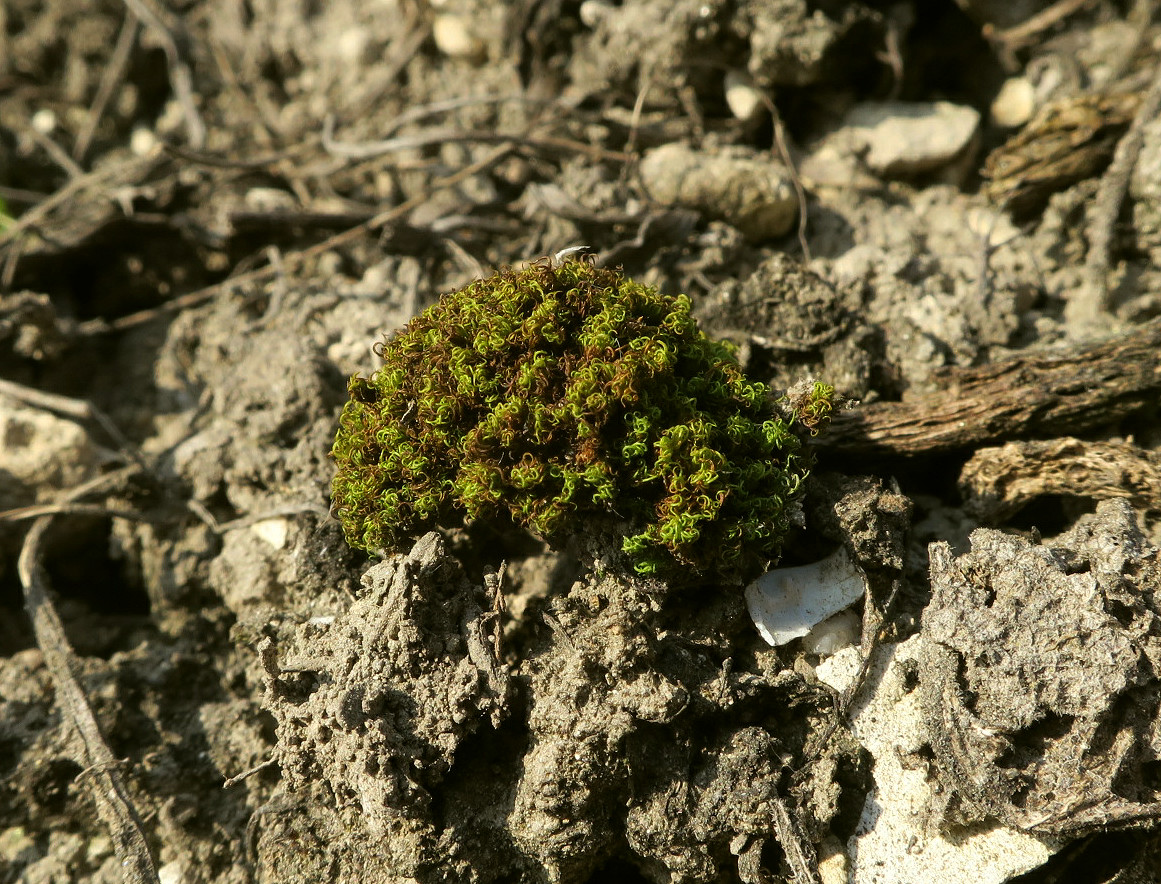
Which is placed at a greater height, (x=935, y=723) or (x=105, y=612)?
(x=935, y=723)

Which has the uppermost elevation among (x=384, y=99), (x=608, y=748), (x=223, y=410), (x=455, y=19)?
(x=455, y=19)

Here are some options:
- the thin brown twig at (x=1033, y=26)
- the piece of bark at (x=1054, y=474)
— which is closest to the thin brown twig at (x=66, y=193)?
the piece of bark at (x=1054, y=474)

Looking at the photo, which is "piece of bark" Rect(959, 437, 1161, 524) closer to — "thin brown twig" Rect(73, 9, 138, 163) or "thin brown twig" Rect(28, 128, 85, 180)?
"thin brown twig" Rect(28, 128, 85, 180)

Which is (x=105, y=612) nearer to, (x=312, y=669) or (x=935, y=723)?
(x=312, y=669)

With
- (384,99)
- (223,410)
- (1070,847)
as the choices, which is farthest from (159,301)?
(1070,847)

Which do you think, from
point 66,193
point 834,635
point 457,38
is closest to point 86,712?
point 834,635
